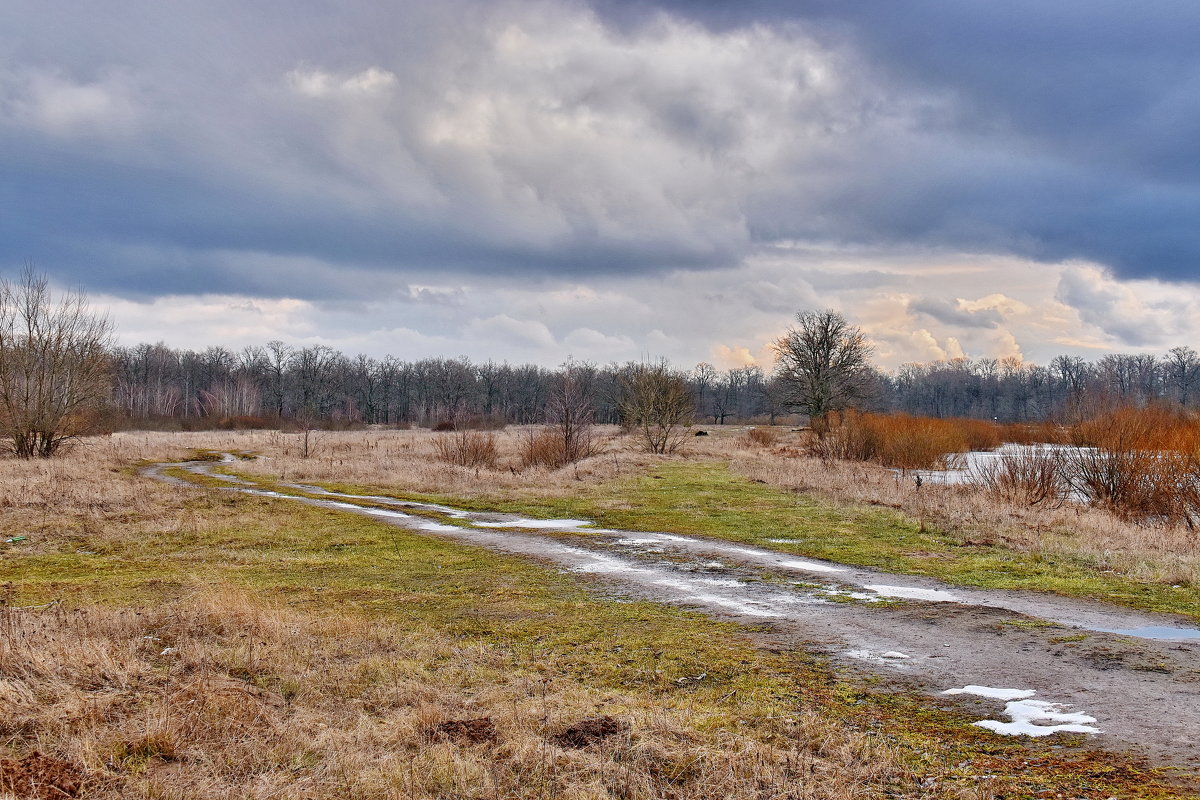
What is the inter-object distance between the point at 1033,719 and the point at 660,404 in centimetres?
3642

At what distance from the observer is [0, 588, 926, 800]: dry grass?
4.12m

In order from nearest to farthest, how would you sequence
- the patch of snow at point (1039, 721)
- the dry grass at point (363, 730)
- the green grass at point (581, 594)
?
the dry grass at point (363, 730), the green grass at point (581, 594), the patch of snow at point (1039, 721)

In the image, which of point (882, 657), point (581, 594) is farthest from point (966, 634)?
point (581, 594)

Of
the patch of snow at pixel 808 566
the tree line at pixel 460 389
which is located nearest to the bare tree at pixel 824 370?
the tree line at pixel 460 389

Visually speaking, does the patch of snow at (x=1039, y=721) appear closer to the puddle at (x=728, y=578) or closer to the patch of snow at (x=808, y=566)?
the puddle at (x=728, y=578)

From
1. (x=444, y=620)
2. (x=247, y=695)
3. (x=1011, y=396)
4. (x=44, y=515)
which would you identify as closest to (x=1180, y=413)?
(x=444, y=620)

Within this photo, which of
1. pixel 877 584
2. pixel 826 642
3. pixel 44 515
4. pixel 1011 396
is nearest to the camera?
pixel 826 642

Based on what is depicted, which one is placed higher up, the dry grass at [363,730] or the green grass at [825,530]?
the dry grass at [363,730]

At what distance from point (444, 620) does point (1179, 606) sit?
27.8 ft

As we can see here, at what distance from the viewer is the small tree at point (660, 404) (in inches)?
1615

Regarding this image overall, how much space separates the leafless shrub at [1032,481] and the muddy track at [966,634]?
986 centimetres

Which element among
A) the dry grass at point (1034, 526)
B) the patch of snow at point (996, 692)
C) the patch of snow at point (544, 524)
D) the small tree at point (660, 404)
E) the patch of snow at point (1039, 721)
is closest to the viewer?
the patch of snow at point (1039, 721)

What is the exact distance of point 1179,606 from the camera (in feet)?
28.3

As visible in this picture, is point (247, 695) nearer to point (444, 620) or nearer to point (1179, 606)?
point (444, 620)
